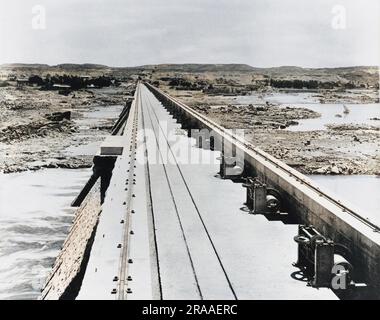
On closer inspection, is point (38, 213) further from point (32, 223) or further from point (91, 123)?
point (91, 123)

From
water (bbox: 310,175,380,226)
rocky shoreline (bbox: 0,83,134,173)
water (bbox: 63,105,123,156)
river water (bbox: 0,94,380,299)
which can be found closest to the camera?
river water (bbox: 0,94,380,299)

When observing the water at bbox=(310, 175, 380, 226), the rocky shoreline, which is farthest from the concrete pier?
the rocky shoreline

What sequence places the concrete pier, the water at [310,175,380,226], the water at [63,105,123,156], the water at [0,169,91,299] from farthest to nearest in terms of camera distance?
the water at [63,105,123,156]
the water at [310,175,380,226]
the water at [0,169,91,299]
the concrete pier

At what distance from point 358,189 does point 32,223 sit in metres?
11.1

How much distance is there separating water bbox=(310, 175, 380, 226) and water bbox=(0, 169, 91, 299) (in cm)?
839

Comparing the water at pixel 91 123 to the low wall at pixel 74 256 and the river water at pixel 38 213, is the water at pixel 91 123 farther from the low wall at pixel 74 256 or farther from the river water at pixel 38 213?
the low wall at pixel 74 256

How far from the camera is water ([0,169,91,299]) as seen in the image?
44.4 feet

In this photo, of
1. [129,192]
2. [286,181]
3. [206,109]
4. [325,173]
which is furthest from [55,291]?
[206,109]

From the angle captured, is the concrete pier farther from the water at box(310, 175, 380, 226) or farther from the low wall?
the water at box(310, 175, 380, 226)

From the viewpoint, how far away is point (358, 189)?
1712cm

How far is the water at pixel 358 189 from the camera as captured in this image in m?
15.1

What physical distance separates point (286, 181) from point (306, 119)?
31.4 m

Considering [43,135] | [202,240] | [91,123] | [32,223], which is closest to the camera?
[202,240]

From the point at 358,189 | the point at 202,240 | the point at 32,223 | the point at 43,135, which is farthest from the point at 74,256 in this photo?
the point at 43,135
